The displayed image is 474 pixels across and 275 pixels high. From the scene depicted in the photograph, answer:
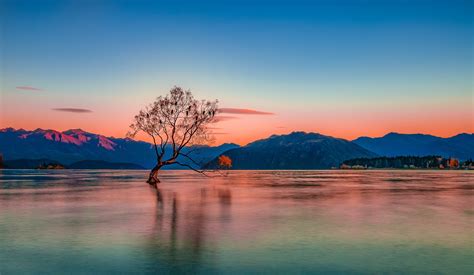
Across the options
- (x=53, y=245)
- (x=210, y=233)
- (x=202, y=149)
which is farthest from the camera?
(x=202, y=149)

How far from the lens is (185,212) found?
2673 centimetres

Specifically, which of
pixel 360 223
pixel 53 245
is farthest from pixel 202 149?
pixel 53 245

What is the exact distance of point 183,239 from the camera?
17062 millimetres

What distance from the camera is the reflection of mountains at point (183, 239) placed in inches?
507

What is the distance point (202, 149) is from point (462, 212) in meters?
46.8

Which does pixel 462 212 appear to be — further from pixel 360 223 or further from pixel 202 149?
pixel 202 149

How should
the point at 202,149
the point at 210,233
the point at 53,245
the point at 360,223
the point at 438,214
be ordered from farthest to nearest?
the point at 202,149
the point at 438,214
the point at 360,223
the point at 210,233
the point at 53,245

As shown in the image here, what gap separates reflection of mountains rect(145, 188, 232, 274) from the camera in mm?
12876

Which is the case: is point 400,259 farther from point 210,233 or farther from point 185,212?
point 185,212

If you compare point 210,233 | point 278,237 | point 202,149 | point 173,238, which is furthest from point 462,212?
point 202,149

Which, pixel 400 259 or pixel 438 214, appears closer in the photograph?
pixel 400 259

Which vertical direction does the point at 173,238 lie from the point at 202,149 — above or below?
below

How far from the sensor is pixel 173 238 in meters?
17.3

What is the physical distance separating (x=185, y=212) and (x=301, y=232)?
9695mm
